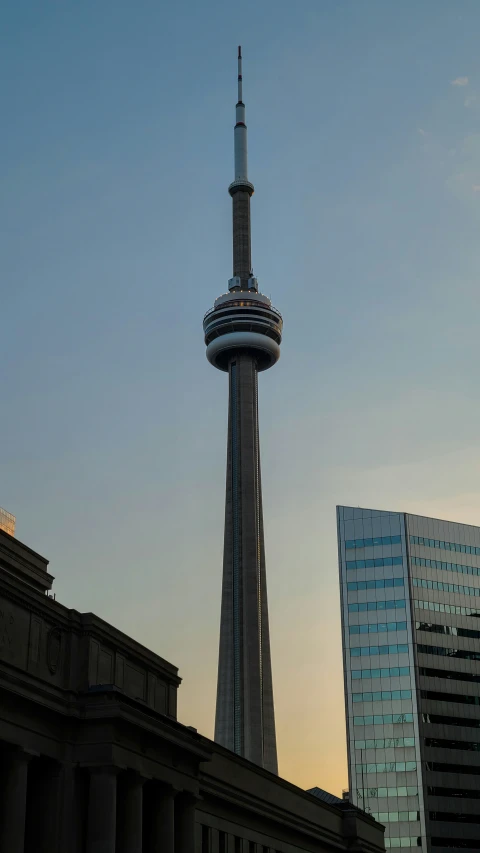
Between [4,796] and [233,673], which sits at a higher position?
[233,673]

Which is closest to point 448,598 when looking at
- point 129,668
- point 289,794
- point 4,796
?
point 289,794

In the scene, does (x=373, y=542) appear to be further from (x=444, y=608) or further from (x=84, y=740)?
(x=84, y=740)

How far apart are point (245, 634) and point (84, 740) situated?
449 ft

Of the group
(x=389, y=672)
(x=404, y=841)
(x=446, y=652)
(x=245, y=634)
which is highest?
(x=245, y=634)

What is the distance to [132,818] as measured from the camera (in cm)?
5678

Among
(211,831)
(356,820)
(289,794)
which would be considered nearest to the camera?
(211,831)

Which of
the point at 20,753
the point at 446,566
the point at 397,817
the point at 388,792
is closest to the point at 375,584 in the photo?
the point at 446,566

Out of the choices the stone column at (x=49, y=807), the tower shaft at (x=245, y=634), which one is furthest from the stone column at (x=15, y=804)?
the tower shaft at (x=245, y=634)

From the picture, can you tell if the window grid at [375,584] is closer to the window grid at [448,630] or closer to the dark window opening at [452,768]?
the window grid at [448,630]

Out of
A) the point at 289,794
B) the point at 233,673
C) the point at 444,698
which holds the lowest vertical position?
the point at 289,794

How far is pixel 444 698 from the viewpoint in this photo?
154 metres

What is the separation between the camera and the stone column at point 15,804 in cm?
4819

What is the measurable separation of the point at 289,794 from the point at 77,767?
3503 centimetres

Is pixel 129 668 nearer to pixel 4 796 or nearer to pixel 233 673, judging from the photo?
pixel 4 796
